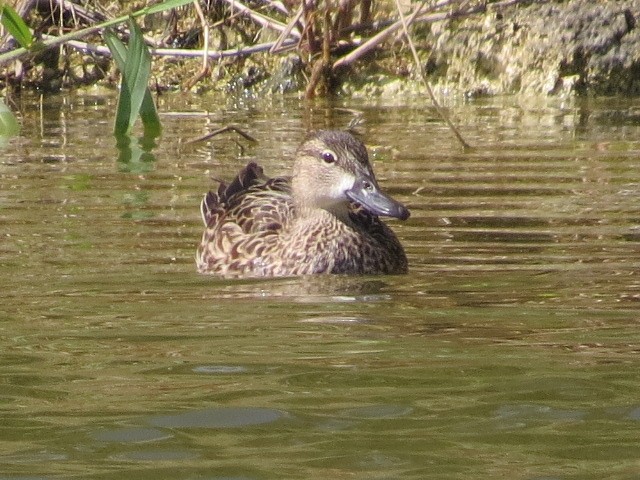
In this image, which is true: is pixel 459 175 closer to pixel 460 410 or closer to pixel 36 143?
pixel 36 143

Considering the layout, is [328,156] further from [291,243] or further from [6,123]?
[6,123]

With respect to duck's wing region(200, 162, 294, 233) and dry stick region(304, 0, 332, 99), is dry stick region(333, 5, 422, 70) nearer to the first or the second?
dry stick region(304, 0, 332, 99)

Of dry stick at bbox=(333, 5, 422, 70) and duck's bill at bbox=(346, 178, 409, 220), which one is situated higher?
dry stick at bbox=(333, 5, 422, 70)

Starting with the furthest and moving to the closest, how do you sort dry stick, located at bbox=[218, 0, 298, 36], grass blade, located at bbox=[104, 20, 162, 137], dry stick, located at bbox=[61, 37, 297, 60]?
dry stick, located at bbox=[61, 37, 297, 60] → dry stick, located at bbox=[218, 0, 298, 36] → grass blade, located at bbox=[104, 20, 162, 137]

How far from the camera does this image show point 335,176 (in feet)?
21.3

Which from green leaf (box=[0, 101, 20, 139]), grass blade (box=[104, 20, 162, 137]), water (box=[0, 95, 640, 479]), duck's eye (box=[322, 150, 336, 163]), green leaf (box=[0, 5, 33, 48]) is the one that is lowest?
water (box=[0, 95, 640, 479])

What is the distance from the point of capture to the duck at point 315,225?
6207 millimetres

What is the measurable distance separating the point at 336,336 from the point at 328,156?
2035 mm

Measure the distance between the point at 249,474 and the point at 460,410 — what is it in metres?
0.66

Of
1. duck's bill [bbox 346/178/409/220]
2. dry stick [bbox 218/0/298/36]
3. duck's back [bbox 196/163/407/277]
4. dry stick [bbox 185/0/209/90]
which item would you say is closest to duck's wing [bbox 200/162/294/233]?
duck's back [bbox 196/163/407/277]

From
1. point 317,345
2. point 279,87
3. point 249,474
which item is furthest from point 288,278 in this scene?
point 279,87

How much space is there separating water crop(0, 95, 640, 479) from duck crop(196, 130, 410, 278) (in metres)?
0.17

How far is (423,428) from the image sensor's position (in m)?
3.54

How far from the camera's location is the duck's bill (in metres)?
6.03
